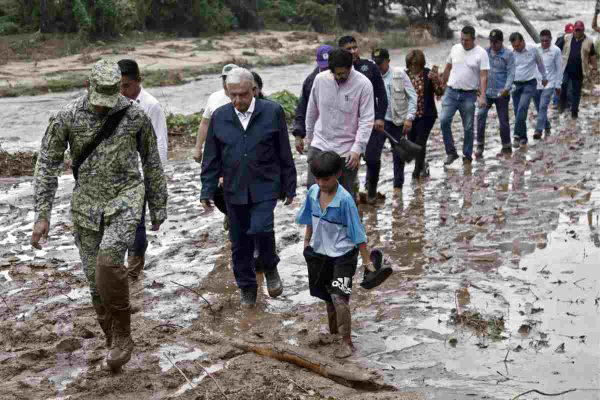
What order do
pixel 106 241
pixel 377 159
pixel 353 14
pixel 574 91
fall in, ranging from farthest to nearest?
pixel 353 14
pixel 574 91
pixel 377 159
pixel 106 241

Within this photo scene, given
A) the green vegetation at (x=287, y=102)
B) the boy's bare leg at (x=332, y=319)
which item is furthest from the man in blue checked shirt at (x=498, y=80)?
the boy's bare leg at (x=332, y=319)

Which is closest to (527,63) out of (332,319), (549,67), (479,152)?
(479,152)

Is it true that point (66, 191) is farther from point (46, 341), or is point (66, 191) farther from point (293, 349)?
point (293, 349)

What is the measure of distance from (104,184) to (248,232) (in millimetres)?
1600

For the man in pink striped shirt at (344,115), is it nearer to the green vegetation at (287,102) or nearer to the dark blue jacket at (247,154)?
the dark blue jacket at (247,154)

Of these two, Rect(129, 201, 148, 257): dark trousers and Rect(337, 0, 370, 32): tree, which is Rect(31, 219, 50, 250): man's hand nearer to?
Rect(129, 201, 148, 257): dark trousers

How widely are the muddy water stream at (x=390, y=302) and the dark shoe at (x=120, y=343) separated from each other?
0.41 feet

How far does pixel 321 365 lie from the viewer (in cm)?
573

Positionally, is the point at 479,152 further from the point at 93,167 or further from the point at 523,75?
the point at 93,167

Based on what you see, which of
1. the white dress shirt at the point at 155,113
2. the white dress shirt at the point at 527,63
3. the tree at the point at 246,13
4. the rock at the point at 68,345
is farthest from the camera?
the tree at the point at 246,13

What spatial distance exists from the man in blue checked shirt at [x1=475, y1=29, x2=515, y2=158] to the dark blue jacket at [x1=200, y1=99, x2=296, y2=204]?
6.96 meters

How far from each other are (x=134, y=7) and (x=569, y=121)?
2225 centimetres

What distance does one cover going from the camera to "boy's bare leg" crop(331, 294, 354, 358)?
602 cm

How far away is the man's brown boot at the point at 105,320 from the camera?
6.00m
